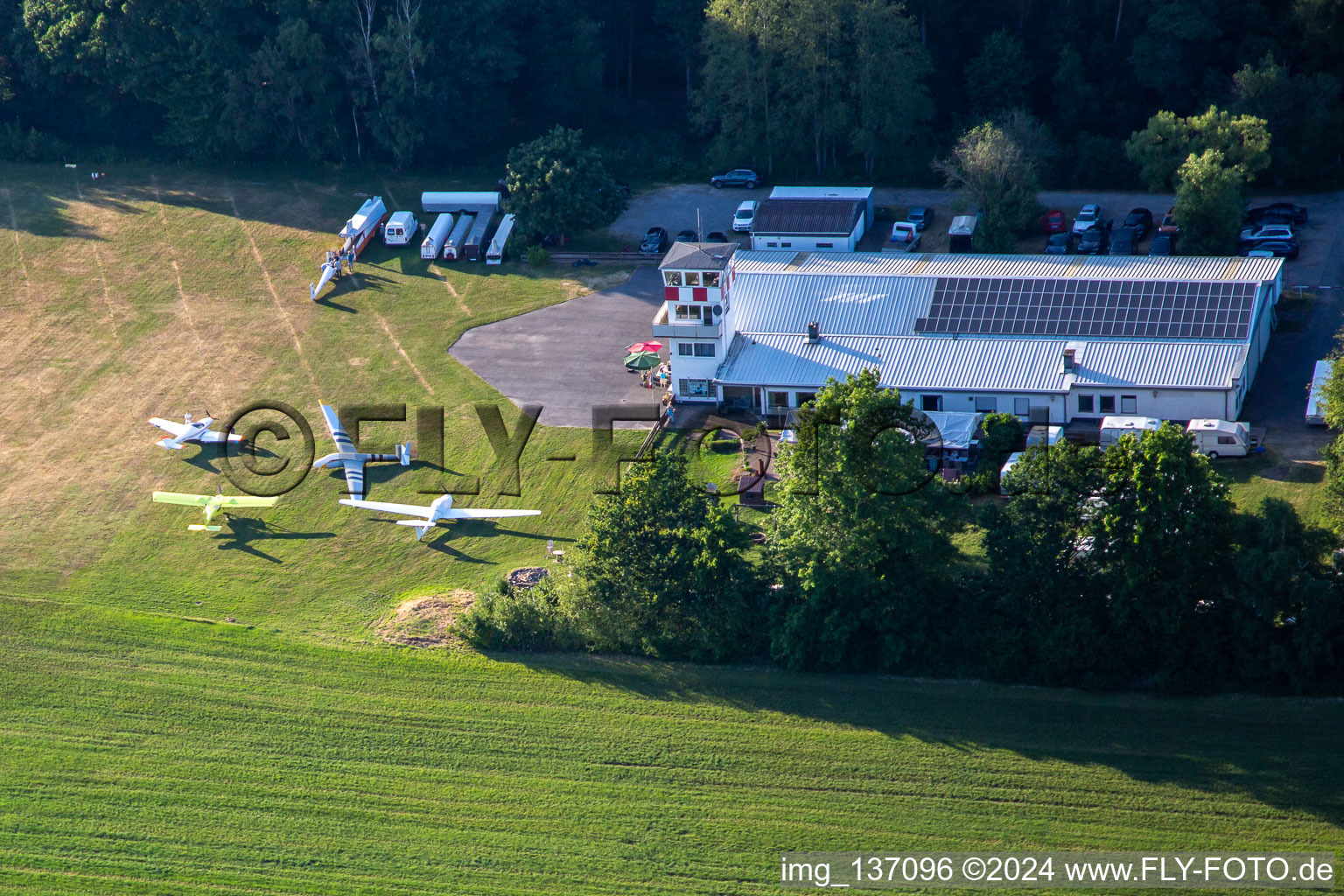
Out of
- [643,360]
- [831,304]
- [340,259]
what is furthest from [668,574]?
[340,259]

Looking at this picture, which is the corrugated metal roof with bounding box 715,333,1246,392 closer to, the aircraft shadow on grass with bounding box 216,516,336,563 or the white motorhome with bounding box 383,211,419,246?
the aircraft shadow on grass with bounding box 216,516,336,563

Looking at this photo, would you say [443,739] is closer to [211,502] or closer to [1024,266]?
[211,502]

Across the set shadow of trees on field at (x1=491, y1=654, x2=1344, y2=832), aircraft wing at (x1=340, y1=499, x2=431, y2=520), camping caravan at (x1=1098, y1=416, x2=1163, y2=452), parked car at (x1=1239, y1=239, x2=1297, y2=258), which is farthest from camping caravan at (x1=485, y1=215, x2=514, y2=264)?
parked car at (x1=1239, y1=239, x2=1297, y2=258)

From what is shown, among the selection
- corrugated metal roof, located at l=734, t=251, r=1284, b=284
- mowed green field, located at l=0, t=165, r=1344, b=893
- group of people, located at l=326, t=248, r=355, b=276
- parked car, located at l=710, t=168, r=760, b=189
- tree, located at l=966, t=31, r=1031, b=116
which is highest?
tree, located at l=966, t=31, r=1031, b=116

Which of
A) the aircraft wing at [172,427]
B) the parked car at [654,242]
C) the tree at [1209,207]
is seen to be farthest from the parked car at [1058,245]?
the aircraft wing at [172,427]

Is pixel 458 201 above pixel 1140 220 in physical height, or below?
below

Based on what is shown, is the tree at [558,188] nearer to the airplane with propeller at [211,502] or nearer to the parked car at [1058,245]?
the parked car at [1058,245]
